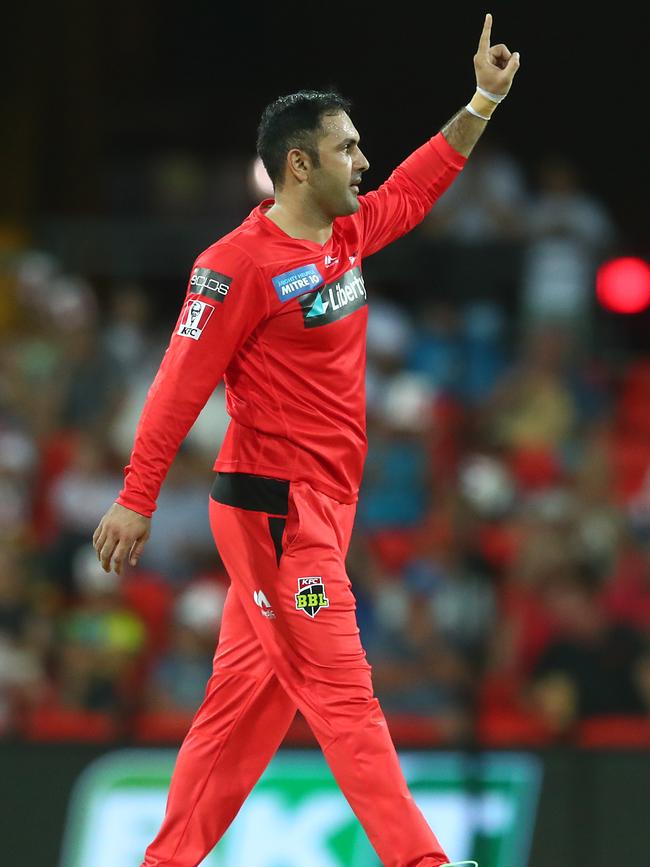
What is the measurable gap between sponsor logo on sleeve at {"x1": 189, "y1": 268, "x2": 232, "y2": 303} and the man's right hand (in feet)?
1.84

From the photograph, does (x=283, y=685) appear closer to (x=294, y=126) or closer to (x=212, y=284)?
(x=212, y=284)

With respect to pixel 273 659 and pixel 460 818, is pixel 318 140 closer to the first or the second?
pixel 273 659

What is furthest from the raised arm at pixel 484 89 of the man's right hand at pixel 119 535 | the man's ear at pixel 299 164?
the man's right hand at pixel 119 535

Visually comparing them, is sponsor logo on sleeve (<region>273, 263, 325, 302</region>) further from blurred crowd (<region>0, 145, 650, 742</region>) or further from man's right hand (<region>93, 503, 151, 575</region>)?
blurred crowd (<region>0, 145, 650, 742</region>)

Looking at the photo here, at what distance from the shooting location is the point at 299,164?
3.82 metres

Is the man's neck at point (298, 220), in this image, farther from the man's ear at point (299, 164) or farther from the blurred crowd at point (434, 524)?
the blurred crowd at point (434, 524)

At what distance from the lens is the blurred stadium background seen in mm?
6281

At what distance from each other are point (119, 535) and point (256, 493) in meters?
0.40

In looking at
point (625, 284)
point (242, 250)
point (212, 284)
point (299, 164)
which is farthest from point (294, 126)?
point (625, 284)

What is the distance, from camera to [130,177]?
517 inches

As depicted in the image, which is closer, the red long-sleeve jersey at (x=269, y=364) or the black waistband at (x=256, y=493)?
the red long-sleeve jersey at (x=269, y=364)

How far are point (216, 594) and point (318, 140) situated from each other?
3.63 meters

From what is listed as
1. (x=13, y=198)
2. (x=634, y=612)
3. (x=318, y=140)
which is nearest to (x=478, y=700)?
(x=634, y=612)

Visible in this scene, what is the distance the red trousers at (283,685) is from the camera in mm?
3631
